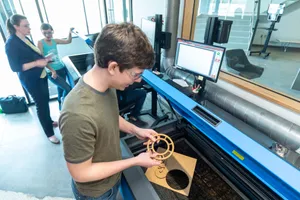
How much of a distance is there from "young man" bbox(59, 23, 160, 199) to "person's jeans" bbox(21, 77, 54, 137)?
5.51ft

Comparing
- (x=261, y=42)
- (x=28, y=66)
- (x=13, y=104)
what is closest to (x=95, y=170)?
(x=28, y=66)

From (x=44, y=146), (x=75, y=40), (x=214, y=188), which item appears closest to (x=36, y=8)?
(x=75, y=40)

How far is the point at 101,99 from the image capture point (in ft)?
2.23

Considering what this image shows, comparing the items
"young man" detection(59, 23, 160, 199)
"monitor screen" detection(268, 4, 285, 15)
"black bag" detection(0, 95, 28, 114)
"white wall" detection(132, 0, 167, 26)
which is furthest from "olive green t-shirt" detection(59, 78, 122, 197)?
"monitor screen" detection(268, 4, 285, 15)

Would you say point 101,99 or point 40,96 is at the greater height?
point 101,99

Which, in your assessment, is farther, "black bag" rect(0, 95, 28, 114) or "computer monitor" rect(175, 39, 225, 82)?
"black bag" rect(0, 95, 28, 114)

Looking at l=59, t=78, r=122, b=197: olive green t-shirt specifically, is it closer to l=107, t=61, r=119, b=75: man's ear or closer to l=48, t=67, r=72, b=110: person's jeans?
l=107, t=61, r=119, b=75: man's ear

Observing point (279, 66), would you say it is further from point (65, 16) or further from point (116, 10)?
point (65, 16)

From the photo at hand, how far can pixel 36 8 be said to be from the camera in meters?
3.13

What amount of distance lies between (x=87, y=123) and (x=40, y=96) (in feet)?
5.95

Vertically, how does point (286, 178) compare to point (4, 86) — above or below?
above

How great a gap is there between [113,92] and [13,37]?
1723mm

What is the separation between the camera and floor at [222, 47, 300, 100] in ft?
10.6

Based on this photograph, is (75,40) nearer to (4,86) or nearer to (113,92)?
(4,86)
